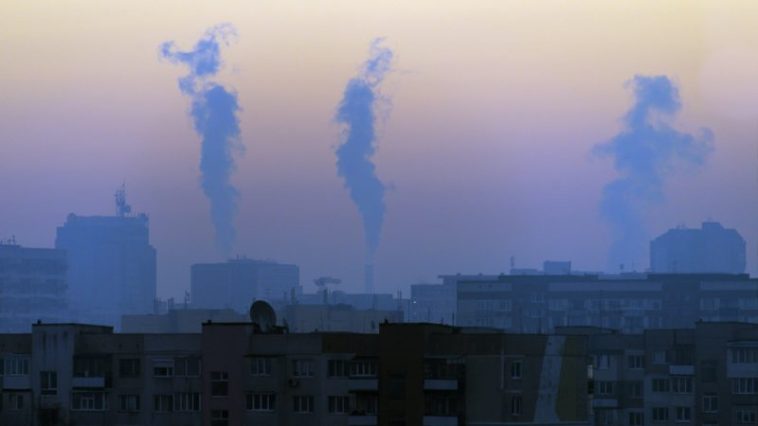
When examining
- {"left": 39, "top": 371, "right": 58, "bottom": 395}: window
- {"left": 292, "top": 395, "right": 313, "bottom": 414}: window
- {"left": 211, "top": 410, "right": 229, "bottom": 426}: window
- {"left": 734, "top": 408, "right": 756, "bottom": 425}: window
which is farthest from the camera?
{"left": 734, "top": 408, "right": 756, "bottom": 425}: window

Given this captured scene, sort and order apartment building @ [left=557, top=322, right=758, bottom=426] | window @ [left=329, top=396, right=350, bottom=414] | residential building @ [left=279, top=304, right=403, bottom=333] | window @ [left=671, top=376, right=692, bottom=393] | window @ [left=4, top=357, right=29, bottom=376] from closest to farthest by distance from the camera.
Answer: window @ [left=329, top=396, right=350, bottom=414] < window @ [left=4, top=357, right=29, bottom=376] < apartment building @ [left=557, top=322, right=758, bottom=426] < window @ [left=671, top=376, right=692, bottom=393] < residential building @ [left=279, top=304, right=403, bottom=333]

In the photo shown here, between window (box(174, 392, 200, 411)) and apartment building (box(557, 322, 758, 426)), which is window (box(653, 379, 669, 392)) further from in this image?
window (box(174, 392, 200, 411))

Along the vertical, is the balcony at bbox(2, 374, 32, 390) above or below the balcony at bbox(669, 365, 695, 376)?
below

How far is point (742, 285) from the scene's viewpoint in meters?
198

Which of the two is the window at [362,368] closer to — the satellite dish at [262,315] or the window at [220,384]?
the window at [220,384]

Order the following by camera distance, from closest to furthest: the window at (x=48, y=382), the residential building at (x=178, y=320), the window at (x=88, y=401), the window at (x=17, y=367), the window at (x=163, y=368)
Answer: the window at (x=163, y=368), the window at (x=88, y=401), the window at (x=48, y=382), the window at (x=17, y=367), the residential building at (x=178, y=320)

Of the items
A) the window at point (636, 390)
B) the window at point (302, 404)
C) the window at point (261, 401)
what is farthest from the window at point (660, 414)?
the window at point (261, 401)

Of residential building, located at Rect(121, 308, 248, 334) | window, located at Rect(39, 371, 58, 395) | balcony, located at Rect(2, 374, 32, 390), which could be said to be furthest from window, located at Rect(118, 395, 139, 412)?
residential building, located at Rect(121, 308, 248, 334)

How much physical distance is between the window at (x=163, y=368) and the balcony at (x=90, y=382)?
1867 millimetres

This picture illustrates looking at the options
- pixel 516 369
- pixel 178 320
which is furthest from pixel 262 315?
pixel 178 320

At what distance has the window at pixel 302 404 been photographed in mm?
73750

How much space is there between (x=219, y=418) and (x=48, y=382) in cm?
690

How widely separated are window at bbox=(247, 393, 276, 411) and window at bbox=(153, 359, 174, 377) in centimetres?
329

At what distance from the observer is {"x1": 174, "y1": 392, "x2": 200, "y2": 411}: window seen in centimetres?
7488
